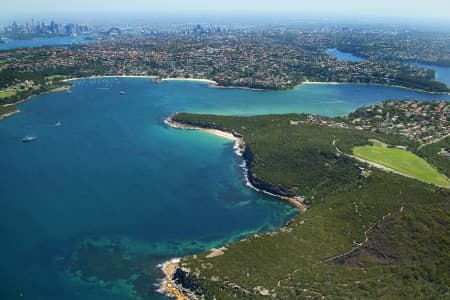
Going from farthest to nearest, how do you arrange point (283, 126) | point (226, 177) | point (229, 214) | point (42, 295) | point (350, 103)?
1. point (350, 103)
2. point (283, 126)
3. point (226, 177)
4. point (229, 214)
5. point (42, 295)

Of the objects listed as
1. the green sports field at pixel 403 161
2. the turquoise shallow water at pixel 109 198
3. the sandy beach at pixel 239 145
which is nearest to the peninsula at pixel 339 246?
the sandy beach at pixel 239 145

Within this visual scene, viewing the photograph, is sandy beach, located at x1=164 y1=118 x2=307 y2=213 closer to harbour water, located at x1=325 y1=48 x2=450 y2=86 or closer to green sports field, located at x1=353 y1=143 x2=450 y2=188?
green sports field, located at x1=353 y1=143 x2=450 y2=188

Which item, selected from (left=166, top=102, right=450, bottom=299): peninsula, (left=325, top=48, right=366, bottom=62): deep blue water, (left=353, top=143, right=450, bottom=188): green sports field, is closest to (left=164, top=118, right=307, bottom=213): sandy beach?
(left=166, top=102, right=450, bottom=299): peninsula

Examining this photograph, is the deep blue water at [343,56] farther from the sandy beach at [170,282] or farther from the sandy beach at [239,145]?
the sandy beach at [170,282]

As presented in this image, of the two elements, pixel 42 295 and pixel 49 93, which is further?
pixel 49 93

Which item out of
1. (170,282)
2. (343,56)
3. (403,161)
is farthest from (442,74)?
(170,282)

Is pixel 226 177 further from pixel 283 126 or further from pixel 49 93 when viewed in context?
pixel 49 93

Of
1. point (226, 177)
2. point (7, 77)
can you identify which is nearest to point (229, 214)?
point (226, 177)
